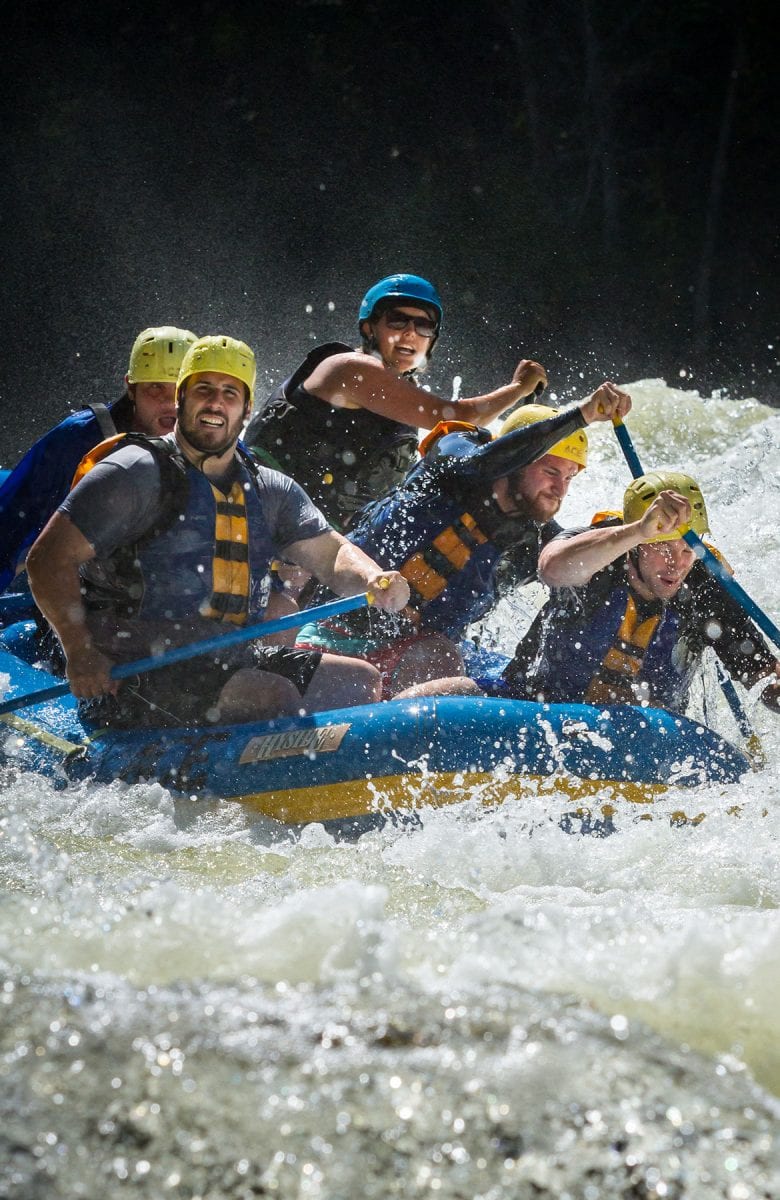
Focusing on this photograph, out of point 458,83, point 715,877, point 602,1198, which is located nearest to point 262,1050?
point 602,1198

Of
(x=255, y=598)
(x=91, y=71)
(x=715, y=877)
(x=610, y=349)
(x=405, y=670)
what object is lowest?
(x=715, y=877)

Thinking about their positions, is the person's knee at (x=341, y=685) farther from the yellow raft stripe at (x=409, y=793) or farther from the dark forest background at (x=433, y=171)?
the dark forest background at (x=433, y=171)

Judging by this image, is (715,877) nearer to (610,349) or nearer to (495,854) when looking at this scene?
(495,854)

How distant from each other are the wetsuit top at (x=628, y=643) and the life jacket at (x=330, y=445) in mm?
987

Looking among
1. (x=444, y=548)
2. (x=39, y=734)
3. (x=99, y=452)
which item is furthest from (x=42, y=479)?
(x=444, y=548)

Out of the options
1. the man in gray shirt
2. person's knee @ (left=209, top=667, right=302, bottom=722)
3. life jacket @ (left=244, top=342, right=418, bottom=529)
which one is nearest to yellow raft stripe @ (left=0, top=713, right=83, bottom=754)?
the man in gray shirt

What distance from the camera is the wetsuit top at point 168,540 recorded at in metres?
3.49

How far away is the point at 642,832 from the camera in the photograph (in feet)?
10.9

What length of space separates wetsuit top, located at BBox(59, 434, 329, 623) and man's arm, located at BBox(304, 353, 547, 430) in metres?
0.81

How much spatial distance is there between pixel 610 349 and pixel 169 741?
11844 millimetres

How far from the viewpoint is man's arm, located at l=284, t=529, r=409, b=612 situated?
141 inches

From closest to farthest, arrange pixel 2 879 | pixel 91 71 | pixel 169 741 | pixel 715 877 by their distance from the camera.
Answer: pixel 2 879 → pixel 715 877 → pixel 169 741 → pixel 91 71

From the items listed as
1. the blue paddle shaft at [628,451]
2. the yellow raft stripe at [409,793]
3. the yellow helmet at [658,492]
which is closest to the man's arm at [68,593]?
the yellow raft stripe at [409,793]

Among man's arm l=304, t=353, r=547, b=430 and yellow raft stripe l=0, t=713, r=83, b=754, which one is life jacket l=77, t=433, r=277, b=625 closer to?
yellow raft stripe l=0, t=713, r=83, b=754
